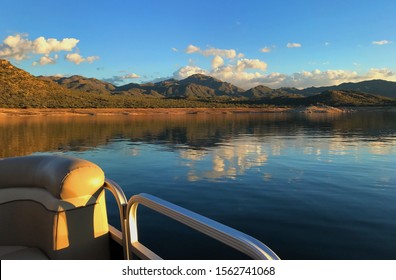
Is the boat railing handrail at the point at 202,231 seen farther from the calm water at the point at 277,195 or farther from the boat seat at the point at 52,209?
the calm water at the point at 277,195

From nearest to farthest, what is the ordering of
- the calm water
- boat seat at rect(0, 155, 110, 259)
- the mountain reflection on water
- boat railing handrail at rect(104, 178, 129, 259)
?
boat seat at rect(0, 155, 110, 259) → boat railing handrail at rect(104, 178, 129, 259) → the calm water → the mountain reflection on water

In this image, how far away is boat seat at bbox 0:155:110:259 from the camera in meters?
3.95

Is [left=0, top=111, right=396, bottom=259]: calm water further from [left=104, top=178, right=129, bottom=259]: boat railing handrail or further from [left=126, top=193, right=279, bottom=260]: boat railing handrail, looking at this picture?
[left=126, top=193, right=279, bottom=260]: boat railing handrail

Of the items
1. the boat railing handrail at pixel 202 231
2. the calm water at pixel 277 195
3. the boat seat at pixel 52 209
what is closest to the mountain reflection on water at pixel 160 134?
the calm water at pixel 277 195

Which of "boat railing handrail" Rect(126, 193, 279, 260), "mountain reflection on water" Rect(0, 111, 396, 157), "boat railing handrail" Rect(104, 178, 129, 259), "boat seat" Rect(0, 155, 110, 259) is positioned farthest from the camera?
"mountain reflection on water" Rect(0, 111, 396, 157)

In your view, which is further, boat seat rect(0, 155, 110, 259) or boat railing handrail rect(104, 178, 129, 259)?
boat railing handrail rect(104, 178, 129, 259)

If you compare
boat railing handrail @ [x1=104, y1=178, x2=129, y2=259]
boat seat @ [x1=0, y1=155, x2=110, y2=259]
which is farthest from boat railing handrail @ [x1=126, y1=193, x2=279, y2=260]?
boat seat @ [x1=0, y1=155, x2=110, y2=259]

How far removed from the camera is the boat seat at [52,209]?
3953 mm

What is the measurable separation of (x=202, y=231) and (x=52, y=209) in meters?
2.07

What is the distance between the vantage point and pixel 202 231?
281 centimetres

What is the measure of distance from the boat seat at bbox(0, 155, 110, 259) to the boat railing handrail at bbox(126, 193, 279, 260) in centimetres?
51

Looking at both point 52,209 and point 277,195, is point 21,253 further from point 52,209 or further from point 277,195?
point 277,195

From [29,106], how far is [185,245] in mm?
109774

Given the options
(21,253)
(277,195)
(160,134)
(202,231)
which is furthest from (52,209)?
(160,134)
